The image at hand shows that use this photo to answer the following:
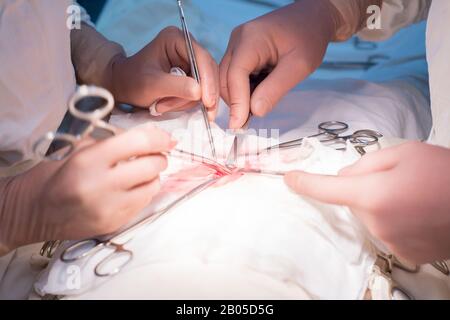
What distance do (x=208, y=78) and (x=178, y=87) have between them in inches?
3.3

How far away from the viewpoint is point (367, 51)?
1.95m

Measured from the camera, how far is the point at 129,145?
2.68 ft

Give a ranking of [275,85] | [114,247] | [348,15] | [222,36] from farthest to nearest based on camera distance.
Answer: [222,36]
[348,15]
[275,85]
[114,247]

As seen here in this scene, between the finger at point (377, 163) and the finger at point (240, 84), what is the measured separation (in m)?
0.41

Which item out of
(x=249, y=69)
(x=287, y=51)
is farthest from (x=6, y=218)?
(x=287, y=51)

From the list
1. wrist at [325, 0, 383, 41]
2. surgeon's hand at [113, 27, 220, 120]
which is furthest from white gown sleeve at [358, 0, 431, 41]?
surgeon's hand at [113, 27, 220, 120]

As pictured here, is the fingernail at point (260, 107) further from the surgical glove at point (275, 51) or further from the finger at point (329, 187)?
the finger at point (329, 187)

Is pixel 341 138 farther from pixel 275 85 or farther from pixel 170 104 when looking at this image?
pixel 170 104

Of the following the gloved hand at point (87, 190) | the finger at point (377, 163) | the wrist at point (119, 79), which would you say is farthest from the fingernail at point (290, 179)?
the wrist at point (119, 79)

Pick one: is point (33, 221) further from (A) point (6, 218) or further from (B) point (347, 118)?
(B) point (347, 118)

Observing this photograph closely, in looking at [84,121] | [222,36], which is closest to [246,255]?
[84,121]

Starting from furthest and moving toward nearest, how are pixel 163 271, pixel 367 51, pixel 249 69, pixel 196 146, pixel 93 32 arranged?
pixel 367 51
pixel 93 32
pixel 249 69
pixel 196 146
pixel 163 271

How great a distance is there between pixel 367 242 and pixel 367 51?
118 centimetres

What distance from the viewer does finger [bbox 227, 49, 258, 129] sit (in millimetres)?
1270
